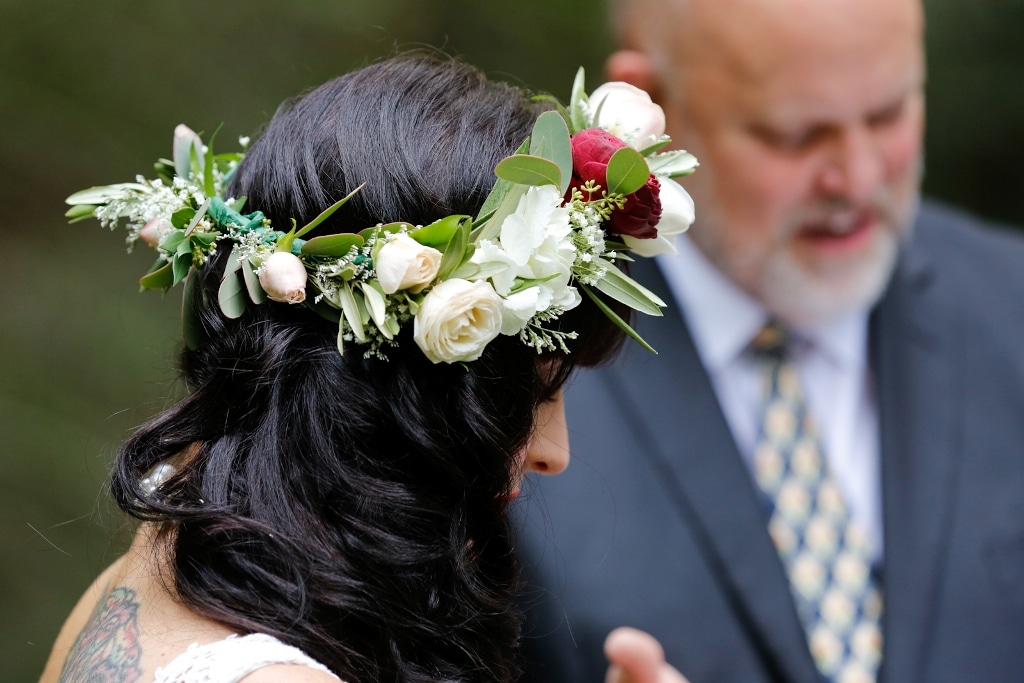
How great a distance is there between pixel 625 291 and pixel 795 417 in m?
1.19

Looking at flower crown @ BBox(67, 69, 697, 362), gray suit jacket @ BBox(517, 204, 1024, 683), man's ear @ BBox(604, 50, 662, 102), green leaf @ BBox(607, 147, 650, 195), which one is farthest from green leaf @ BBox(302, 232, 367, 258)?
man's ear @ BBox(604, 50, 662, 102)

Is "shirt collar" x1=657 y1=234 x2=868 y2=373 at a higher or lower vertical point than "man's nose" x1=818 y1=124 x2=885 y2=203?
lower

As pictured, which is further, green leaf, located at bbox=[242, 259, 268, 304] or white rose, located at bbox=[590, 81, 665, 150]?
white rose, located at bbox=[590, 81, 665, 150]

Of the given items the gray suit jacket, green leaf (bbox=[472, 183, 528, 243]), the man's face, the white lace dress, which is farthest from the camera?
the man's face

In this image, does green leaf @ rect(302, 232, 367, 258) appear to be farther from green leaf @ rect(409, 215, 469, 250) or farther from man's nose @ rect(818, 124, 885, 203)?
man's nose @ rect(818, 124, 885, 203)

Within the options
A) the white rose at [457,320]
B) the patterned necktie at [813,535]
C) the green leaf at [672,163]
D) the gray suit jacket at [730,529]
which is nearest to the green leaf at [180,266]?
the white rose at [457,320]

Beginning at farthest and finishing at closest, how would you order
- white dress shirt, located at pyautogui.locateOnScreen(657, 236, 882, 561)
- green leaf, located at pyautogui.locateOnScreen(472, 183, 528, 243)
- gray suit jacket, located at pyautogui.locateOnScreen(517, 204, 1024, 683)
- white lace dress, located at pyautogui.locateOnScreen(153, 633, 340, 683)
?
1. white dress shirt, located at pyautogui.locateOnScreen(657, 236, 882, 561)
2. gray suit jacket, located at pyautogui.locateOnScreen(517, 204, 1024, 683)
3. green leaf, located at pyautogui.locateOnScreen(472, 183, 528, 243)
4. white lace dress, located at pyautogui.locateOnScreen(153, 633, 340, 683)

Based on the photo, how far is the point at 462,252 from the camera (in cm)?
116

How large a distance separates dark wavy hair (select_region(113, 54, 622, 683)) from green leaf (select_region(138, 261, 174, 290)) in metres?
0.05

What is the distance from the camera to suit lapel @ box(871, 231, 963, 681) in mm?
2146

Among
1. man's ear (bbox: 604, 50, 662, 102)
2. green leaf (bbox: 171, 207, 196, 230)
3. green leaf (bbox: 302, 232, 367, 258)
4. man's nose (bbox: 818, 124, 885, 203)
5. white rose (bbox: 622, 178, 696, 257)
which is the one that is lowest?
man's nose (bbox: 818, 124, 885, 203)

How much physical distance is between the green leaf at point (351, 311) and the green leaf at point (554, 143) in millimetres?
287

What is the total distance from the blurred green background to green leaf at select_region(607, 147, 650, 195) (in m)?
2.57

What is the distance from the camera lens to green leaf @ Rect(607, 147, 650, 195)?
1215mm
